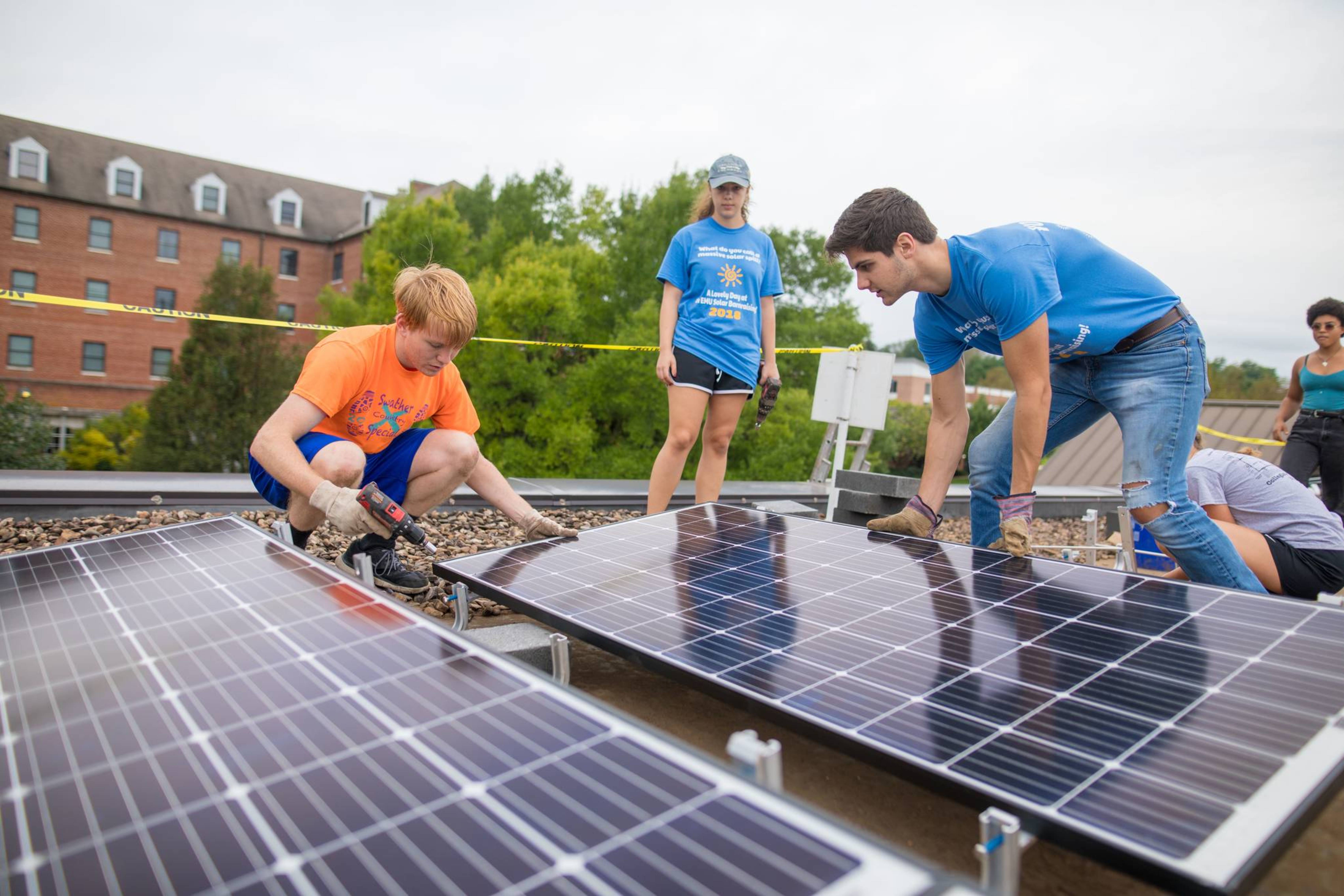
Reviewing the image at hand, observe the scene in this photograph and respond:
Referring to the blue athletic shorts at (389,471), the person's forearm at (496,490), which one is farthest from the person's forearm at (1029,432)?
the blue athletic shorts at (389,471)

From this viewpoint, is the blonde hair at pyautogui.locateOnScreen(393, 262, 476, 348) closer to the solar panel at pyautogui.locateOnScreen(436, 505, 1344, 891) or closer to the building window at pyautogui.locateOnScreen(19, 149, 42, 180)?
the solar panel at pyautogui.locateOnScreen(436, 505, 1344, 891)

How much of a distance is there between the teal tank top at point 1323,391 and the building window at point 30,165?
52.9 metres

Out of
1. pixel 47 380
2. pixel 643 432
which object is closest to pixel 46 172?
pixel 47 380

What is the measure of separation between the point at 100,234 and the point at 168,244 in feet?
9.94

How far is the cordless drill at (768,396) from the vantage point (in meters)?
5.28

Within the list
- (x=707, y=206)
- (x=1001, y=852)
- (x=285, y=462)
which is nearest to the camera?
(x=1001, y=852)

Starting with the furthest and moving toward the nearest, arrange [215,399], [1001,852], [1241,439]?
[215,399], [1241,439], [1001,852]

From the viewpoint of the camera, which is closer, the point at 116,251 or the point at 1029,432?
the point at 1029,432

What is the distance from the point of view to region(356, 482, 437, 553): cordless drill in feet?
9.66

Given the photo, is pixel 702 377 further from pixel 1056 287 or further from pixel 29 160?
pixel 29 160

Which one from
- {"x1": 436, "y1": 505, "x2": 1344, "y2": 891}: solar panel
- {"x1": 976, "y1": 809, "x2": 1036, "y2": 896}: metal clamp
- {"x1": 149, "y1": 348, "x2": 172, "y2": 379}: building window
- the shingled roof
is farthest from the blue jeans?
the shingled roof

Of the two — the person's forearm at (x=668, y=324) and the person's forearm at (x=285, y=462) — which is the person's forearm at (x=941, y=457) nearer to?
the person's forearm at (x=668, y=324)

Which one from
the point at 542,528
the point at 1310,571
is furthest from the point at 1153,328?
the point at 542,528

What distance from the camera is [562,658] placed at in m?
2.53
